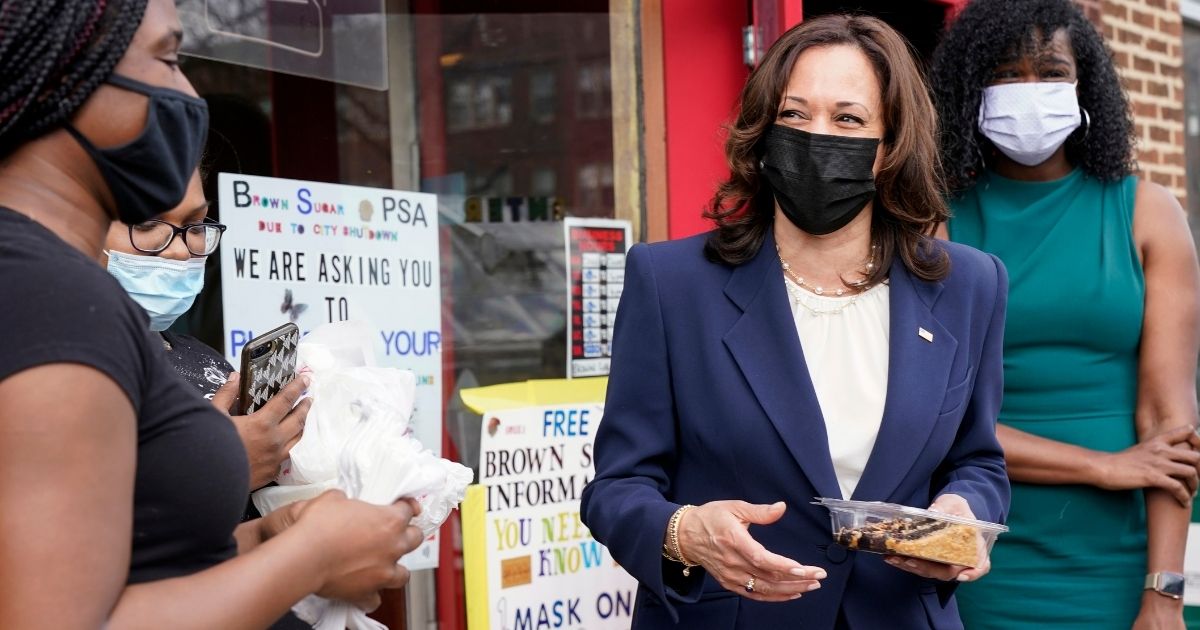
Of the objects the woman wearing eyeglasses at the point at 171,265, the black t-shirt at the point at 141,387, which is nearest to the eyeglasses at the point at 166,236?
the woman wearing eyeglasses at the point at 171,265

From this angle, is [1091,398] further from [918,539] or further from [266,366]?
[266,366]

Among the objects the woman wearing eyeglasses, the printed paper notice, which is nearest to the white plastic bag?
the woman wearing eyeglasses

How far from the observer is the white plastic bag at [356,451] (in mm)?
1690

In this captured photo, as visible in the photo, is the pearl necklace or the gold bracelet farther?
the pearl necklace

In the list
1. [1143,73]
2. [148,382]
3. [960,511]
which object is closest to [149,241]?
[148,382]

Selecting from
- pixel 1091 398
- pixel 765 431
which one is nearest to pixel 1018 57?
pixel 1091 398

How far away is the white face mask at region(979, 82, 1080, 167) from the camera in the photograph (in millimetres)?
3213

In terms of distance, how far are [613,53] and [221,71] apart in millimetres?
1312

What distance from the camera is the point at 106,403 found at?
1237 mm

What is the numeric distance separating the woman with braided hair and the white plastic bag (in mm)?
143

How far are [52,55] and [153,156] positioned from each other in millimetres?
173

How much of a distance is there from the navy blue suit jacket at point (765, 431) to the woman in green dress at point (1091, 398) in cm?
69

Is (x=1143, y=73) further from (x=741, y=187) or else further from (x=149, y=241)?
(x=149, y=241)

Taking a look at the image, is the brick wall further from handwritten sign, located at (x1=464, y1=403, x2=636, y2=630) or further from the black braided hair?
the black braided hair
